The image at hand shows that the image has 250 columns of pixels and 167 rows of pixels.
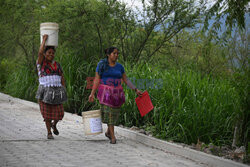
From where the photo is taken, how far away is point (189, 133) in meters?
7.36

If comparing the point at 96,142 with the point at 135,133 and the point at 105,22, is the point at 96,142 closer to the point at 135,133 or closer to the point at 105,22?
the point at 135,133

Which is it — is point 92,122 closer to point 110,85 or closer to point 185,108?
point 110,85

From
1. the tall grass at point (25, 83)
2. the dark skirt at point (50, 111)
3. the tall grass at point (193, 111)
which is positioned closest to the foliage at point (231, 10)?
the tall grass at point (193, 111)

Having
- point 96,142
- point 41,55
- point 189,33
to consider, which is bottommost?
point 96,142

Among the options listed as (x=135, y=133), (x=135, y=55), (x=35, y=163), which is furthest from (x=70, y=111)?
(x=35, y=163)

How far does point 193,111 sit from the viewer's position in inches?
297

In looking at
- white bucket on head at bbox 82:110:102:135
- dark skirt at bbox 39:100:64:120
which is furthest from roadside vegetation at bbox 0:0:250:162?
dark skirt at bbox 39:100:64:120

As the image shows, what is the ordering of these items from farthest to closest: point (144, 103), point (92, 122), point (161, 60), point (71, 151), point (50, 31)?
point (161, 60) → point (144, 103) → point (92, 122) → point (50, 31) → point (71, 151)

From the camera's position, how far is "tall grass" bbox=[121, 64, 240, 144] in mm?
7465

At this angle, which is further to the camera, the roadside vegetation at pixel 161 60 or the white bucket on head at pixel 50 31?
the roadside vegetation at pixel 161 60

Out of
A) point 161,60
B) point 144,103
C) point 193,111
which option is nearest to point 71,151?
point 144,103

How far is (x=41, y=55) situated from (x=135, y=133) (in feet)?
8.17

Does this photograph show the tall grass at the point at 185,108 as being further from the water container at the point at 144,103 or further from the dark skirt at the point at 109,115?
the dark skirt at the point at 109,115

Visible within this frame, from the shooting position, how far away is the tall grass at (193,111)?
24.5ft
